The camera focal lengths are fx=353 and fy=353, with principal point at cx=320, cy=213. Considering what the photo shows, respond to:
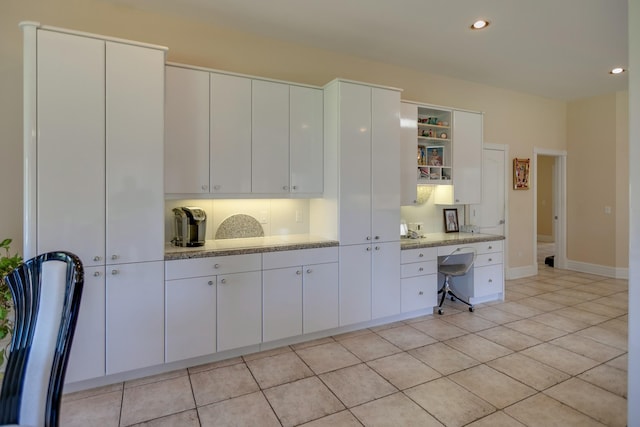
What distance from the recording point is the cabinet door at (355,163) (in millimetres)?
3336

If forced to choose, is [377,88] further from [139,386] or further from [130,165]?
[139,386]

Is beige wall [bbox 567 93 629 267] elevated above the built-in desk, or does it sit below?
above

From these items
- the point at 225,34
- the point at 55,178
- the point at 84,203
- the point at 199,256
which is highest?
the point at 225,34

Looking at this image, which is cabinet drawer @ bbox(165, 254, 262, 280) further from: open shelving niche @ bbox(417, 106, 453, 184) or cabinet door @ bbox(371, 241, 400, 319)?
open shelving niche @ bbox(417, 106, 453, 184)

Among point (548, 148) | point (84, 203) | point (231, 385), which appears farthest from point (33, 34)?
point (548, 148)

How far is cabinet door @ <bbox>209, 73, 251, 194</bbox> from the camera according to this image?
9.89 ft

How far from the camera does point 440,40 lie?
3.69 m

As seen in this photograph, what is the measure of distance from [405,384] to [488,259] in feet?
8.02

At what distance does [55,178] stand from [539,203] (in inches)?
445

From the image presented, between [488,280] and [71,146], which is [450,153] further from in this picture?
[71,146]

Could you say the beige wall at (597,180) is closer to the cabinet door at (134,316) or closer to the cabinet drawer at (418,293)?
the cabinet drawer at (418,293)


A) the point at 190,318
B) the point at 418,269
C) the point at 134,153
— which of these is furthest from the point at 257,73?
the point at 418,269

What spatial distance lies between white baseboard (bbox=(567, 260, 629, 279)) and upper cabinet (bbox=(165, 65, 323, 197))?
17.5 ft

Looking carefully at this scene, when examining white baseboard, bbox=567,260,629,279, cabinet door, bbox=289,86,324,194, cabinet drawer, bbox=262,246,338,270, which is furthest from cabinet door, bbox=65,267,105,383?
white baseboard, bbox=567,260,629,279
